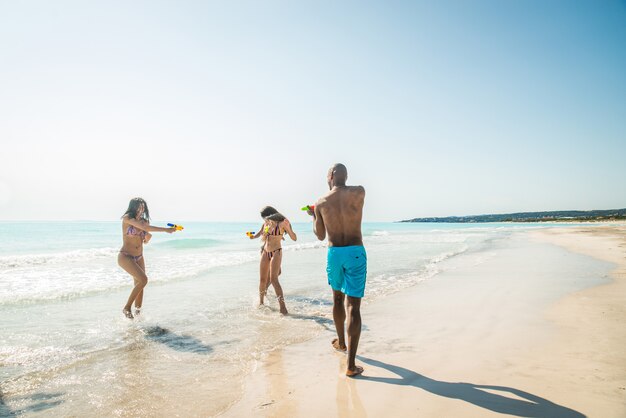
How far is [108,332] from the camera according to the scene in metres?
5.38

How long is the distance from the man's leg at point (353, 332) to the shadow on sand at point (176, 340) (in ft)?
6.46

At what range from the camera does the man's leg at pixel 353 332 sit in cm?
358

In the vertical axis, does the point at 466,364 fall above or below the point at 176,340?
above

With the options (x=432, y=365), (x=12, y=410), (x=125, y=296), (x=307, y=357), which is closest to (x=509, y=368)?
(x=432, y=365)

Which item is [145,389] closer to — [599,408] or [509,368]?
[509,368]

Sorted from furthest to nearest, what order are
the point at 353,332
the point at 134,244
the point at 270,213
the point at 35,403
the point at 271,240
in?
the point at 270,213
the point at 271,240
the point at 134,244
the point at 353,332
the point at 35,403

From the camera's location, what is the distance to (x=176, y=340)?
5.02 meters

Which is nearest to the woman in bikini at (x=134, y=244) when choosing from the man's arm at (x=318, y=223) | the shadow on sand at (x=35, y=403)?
the shadow on sand at (x=35, y=403)

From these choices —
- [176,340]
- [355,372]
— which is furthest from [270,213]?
[355,372]

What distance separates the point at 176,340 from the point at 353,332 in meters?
2.76

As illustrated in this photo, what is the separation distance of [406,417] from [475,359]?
1.56 meters

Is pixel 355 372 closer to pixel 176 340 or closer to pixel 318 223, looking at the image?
pixel 318 223

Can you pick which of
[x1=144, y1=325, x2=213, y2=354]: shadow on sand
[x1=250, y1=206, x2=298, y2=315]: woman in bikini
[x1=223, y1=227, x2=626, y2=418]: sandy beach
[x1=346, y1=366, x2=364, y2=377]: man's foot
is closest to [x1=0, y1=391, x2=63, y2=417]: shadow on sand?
[x1=144, y1=325, x2=213, y2=354]: shadow on sand

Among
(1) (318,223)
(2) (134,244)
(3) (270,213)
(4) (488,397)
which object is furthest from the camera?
(3) (270,213)
